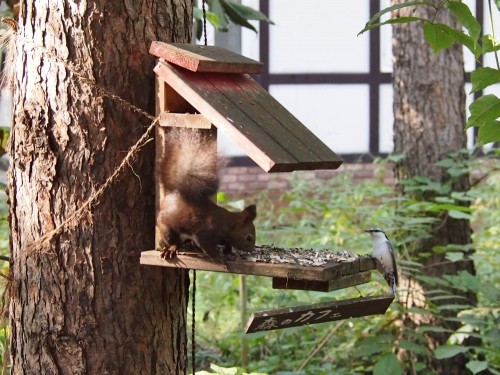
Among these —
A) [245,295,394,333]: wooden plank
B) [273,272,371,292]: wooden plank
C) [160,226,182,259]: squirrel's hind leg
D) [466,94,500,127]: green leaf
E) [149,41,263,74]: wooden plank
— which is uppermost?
[149,41,263,74]: wooden plank

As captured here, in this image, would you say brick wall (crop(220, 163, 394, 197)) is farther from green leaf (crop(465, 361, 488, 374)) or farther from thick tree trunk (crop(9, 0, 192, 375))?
thick tree trunk (crop(9, 0, 192, 375))

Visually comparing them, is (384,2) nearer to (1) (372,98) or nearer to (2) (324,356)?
(1) (372,98)

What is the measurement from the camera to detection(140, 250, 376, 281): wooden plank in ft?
7.47

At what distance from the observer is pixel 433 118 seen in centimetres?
543

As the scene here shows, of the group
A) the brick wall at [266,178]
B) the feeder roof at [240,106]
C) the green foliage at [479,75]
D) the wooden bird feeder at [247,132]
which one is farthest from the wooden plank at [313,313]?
the brick wall at [266,178]

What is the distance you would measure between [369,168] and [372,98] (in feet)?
2.36

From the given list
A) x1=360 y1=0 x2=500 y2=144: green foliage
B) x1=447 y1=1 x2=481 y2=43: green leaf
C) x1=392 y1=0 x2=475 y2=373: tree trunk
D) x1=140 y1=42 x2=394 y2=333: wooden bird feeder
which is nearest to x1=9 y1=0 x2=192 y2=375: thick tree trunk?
x1=140 y1=42 x2=394 y2=333: wooden bird feeder

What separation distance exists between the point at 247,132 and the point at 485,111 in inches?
23.7

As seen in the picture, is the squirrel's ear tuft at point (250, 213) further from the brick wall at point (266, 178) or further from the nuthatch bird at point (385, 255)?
the brick wall at point (266, 178)

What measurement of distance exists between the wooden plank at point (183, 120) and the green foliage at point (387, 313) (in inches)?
80.0

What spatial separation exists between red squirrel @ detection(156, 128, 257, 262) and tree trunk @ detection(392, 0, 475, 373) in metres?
3.03

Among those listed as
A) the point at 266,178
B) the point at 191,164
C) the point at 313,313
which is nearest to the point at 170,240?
the point at 191,164

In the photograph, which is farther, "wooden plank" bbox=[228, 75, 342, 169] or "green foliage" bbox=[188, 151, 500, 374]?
"green foliage" bbox=[188, 151, 500, 374]

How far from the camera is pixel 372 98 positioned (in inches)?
360
